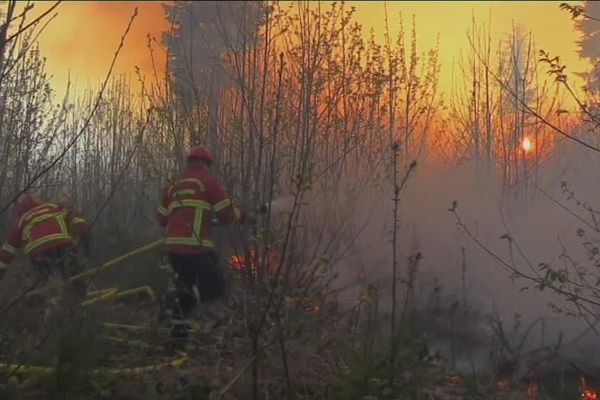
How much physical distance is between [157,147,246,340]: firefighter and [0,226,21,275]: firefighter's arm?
1.34 meters

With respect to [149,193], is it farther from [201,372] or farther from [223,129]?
[201,372]

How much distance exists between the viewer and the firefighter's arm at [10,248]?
5961mm

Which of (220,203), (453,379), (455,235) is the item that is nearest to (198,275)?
(220,203)

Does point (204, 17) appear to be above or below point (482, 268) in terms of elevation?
above

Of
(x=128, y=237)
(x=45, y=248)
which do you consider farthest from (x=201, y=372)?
(x=128, y=237)

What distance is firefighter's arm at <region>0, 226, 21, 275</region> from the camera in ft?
19.6

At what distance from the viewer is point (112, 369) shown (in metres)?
4.25

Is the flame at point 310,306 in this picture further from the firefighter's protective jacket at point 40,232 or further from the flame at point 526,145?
the flame at point 526,145

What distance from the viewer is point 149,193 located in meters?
9.62

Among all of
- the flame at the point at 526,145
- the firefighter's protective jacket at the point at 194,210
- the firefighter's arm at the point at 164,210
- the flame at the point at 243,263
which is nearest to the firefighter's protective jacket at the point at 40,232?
the firefighter's arm at the point at 164,210

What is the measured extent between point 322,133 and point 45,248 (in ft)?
9.09

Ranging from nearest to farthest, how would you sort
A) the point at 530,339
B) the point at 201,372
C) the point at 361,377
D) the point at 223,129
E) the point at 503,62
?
1. the point at 361,377
2. the point at 201,372
3. the point at 530,339
4. the point at 223,129
5. the point at 503,62

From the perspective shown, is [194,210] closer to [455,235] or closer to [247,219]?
[247,219]

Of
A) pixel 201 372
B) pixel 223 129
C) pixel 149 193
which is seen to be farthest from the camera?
pixel 149 193
